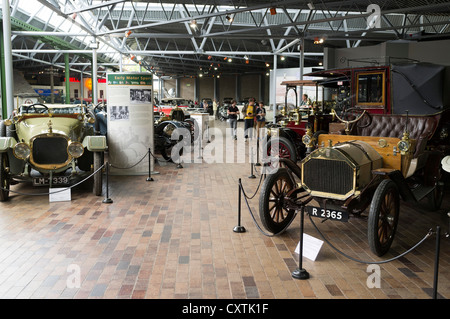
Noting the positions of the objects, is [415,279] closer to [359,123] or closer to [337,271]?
[337,271]

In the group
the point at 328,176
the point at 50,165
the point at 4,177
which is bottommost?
the point at 4,177

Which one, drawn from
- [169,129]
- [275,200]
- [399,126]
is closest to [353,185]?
[275,200]

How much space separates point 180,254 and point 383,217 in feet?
7.16

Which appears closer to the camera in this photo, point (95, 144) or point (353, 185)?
point (353, 185)

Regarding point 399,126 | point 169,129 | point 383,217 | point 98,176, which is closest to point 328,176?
point 383,217

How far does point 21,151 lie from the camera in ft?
21.3

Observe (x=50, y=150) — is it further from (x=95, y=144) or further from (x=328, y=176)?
(x=328, y=176)

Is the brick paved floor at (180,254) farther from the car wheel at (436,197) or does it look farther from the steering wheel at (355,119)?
the steering wheel at (355,119)

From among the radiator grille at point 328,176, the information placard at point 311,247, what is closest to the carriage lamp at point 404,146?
the radiator grille at point 328,176

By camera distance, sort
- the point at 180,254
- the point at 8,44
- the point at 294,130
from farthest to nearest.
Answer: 1. the point at 294,130
2. the point at 8,44
3. the point at 180,254

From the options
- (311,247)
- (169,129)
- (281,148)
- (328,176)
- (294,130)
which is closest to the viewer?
(311,247)

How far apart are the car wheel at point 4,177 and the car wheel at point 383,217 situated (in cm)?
534

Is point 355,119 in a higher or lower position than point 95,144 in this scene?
higher

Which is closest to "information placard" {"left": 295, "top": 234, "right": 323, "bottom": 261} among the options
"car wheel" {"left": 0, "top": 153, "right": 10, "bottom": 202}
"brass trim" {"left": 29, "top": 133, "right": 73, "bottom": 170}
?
"brass trim" {"left": 29, "top": 133, "right": 73, "bottom": 170}
